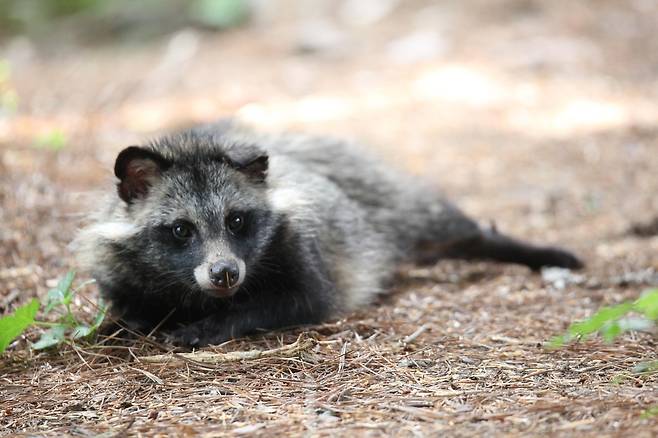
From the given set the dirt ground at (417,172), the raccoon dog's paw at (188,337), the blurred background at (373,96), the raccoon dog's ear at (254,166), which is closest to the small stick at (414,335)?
the dirt ground at (417,172)

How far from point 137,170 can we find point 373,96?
24.8 ft

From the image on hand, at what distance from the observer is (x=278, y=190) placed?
4926mm

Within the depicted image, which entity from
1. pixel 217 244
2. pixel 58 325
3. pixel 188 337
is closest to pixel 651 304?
pixel 217 244

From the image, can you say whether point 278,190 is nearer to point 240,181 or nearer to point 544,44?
point 240,181

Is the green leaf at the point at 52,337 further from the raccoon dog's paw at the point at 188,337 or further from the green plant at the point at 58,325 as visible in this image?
the raccoon dog's paw at the point at 188,337

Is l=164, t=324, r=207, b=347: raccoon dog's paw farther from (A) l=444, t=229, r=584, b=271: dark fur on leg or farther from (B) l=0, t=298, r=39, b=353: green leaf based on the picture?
(A) l=444, t=229, r=584, b=271: dark fur on leg

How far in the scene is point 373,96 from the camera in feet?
38.7

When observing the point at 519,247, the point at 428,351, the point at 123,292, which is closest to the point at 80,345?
the point at 123,292

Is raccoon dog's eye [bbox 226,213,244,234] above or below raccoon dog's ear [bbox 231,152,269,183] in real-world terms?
below

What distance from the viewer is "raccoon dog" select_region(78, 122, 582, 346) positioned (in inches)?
178

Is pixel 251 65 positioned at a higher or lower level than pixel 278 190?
higher

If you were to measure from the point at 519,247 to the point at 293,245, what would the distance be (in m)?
2.39

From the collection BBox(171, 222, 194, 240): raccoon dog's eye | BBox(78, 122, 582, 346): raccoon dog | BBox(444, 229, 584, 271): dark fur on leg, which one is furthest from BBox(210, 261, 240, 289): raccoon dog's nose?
BBox(444, 229, 584, 271): dark fur on leg

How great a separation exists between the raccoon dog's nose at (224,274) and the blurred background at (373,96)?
1535mm
